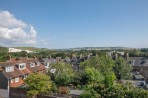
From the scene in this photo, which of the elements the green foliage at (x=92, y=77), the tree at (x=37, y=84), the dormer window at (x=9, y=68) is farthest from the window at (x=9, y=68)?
the green foliage at (x=92, y=77)

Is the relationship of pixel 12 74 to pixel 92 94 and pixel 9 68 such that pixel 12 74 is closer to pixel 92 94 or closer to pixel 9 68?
pixel 9 68

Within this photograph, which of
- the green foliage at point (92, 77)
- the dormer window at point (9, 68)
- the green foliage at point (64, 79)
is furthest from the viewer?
the dormer window at point (9, 68)

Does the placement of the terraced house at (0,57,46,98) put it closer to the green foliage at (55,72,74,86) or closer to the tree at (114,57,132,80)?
the green foliage at (55,72,74,86)

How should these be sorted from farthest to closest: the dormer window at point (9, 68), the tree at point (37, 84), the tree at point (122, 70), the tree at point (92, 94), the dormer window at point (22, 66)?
the tree at point (122, 70) → the dormer window at point (22, 66) → the dormer window at point (9, 68) → the tree at point (37, 84) → the tree at point (92, 94)

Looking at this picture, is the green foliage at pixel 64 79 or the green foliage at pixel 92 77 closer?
the green foliage at pixel 92 77

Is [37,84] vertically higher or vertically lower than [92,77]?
higher

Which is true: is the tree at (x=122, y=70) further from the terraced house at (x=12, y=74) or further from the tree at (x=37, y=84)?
the tree at (x=37, y=84)

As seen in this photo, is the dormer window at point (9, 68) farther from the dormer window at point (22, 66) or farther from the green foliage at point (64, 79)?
the green foliage at point (64, 79)

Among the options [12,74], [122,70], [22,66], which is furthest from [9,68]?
[122,70]

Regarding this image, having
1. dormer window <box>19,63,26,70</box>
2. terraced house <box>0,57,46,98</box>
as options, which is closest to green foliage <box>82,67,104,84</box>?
terraced house <box>0,57,46,98</box>

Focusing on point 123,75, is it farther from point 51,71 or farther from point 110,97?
point 110,97

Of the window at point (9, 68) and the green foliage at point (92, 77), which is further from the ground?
the window at point (9, 68)
